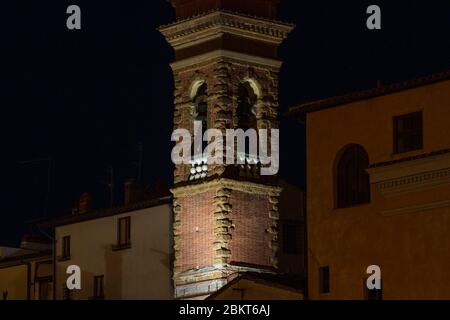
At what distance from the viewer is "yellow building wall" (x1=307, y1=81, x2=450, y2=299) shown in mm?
65250

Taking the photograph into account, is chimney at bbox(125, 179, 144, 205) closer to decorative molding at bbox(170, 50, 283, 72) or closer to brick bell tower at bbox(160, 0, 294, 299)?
brick bell tower at bbox(160, 0, 294, 299)

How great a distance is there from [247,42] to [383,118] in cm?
2282

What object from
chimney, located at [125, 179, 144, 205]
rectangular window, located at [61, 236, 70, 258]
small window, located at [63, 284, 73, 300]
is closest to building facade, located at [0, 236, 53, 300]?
small window, located at [63, 284, 73, 300]

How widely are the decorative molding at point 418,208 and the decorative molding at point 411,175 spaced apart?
48cm

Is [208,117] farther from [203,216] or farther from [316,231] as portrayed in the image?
[316,231]

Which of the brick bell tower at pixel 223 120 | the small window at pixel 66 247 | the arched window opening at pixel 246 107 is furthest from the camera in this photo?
the small window at pixel 66 247

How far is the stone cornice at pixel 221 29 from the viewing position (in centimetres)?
8850

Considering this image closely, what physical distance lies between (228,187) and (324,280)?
2017 centimetres

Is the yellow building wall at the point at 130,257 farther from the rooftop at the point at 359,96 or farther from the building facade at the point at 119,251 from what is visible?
the rooftop at the point at 359,96

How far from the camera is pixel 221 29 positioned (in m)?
88.4

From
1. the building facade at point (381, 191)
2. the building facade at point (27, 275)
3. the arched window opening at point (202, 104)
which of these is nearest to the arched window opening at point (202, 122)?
the arched window opening at point (202, 104)

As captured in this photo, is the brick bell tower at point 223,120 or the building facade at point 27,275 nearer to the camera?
the brick bell tower at point 223,120
